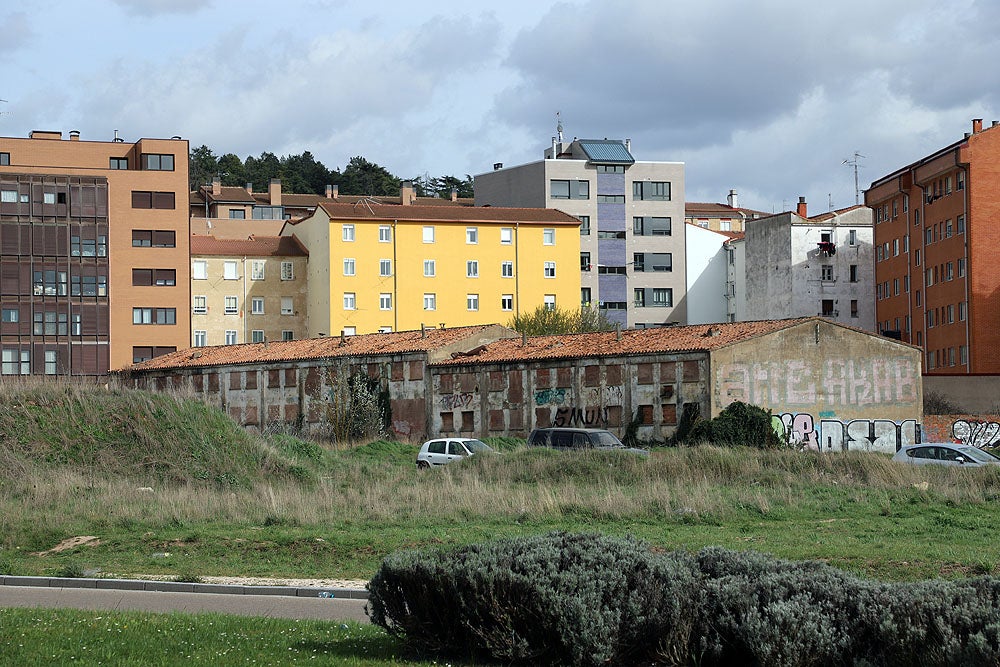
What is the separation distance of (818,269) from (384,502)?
84.9 metres

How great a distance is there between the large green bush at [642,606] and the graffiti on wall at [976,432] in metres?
50.3

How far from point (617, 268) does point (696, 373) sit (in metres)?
59.2

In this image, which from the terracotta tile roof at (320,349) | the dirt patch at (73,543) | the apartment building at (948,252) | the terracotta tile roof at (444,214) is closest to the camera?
the dirt patch at (73,543)

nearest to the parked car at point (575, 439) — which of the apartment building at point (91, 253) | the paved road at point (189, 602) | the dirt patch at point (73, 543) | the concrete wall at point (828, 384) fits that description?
the concrete wall at point (828, 384)

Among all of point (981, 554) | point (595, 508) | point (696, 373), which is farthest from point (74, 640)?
point (696, 373)

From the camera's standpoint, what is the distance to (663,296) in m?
115

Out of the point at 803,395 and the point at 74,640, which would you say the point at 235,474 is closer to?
the point at 74,640

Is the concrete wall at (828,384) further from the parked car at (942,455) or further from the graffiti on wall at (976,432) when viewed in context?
the parked car at (942,455)

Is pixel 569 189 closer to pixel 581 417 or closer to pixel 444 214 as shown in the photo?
pixel 444 214

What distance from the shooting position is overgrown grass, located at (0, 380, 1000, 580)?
69.9ft

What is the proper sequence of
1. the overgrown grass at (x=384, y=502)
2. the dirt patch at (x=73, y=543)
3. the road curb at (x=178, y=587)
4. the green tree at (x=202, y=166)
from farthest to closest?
the green tree at (x=202, y=166) → the dirt patch at (x=73, y=543) → the overgrown grass at (x=384, y=502) → the road curb at (x=178, y=587)

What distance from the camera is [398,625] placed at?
1160 centimetres

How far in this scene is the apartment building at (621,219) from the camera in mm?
112062

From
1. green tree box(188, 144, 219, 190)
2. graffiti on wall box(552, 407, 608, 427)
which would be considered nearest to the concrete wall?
graffiti on wall box(552, 407, 608, 427)
